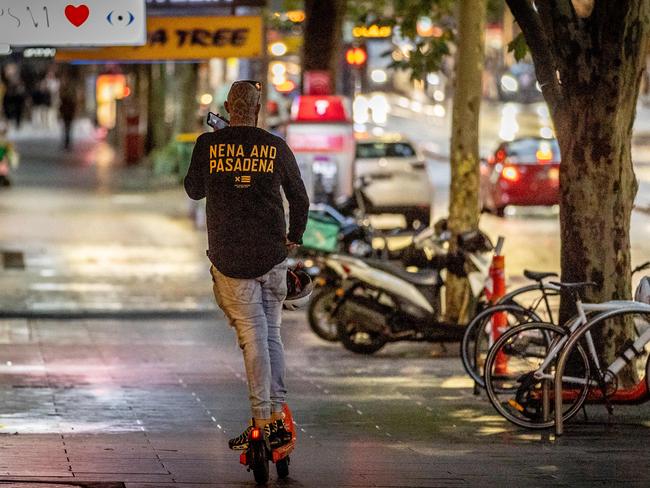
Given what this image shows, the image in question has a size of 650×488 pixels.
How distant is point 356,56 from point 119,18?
1815 cm

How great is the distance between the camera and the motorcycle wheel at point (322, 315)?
14.7 m

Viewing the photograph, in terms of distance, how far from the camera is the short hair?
26.3 feet

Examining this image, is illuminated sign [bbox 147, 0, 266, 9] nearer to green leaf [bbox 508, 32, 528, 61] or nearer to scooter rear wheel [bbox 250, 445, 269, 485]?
green leaf [bbox 508, 32, 528, 61]

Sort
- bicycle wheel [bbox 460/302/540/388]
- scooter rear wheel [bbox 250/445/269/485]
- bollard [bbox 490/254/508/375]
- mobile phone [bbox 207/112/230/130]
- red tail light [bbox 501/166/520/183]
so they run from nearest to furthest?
1. scooter rear wheel [bbox 250/445/269/485]
2. mobile phone [bbox 207/112/230/130]
3. bicycle wheel [bbox 460/302/540/388]
4. bollard [bbox 490/254/508/375]
5. red tail light [bbox 501/166/520/183]

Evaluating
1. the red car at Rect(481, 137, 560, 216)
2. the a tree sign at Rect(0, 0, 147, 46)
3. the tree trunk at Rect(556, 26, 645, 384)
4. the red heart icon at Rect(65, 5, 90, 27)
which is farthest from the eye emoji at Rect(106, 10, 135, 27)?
the red car at Rect(481, 137, 560, 216)

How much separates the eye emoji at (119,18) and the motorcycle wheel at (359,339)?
4103 mm

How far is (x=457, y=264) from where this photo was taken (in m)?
14.6

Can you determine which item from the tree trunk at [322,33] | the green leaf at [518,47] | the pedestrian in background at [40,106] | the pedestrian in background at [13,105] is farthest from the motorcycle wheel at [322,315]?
the pedestrian in background at [40,106]

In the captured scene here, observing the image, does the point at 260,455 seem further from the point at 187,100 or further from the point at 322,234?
the point at 187,100

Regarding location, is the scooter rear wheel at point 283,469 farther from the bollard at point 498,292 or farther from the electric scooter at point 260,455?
the bollard at point 498,292

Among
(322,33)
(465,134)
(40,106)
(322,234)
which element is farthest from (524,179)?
(40,106)

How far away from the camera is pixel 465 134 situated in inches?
610

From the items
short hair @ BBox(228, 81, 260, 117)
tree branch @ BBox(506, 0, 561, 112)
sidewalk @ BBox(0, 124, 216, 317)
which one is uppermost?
tree branch @ BBox(506, 0, 561, 112)

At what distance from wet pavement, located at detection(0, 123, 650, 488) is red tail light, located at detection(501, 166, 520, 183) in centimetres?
973
